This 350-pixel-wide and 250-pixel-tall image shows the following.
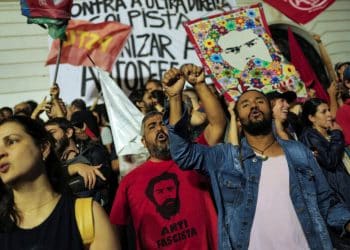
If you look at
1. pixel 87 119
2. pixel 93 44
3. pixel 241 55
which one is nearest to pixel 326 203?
pixel 241 55

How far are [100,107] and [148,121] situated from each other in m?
3.44

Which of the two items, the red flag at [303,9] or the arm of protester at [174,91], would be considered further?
the red flag at [303,9]

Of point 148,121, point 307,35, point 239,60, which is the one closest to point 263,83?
point 239,60

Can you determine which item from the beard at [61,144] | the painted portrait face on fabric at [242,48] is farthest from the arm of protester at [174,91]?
the painted portrait face on fabric at [242,48]

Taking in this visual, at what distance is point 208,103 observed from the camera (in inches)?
142

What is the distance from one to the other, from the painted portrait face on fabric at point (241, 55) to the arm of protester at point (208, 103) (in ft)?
5.06

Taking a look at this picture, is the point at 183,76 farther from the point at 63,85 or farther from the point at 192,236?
the point at 63,85

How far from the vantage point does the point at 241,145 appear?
11.4 ft

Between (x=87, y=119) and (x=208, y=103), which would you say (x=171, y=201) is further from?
(x=87, y=119)

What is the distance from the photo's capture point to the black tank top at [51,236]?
Answer: 2.24m

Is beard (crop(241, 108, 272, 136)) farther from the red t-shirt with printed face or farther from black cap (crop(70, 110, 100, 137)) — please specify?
black cap (crop(70, 110, 100, 137))

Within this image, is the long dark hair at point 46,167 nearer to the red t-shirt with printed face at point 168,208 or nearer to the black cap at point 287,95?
the red t-shirt with printed face at point 168,208

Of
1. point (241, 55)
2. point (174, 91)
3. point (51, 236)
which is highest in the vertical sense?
point (174, 91)

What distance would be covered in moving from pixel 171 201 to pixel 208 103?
2.10 feet
